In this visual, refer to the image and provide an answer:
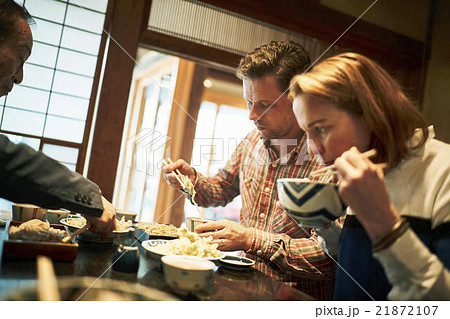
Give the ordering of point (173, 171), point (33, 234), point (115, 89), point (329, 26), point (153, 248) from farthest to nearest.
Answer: point (329, 26) < point (115, 89) < point (173, 171) < point (153, 248) < point (33, 234)

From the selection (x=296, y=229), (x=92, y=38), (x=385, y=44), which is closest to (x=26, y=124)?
(x=92, y=38)

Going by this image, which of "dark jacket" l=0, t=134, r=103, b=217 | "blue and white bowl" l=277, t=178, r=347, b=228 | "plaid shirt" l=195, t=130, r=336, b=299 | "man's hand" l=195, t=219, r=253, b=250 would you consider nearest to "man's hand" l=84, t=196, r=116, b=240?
"dark jacket" l=0, t=134, r=103, b=217

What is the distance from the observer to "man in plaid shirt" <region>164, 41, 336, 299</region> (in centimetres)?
150

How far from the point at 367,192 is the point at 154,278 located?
69cm

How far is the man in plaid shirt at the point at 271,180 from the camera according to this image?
4.91 ft

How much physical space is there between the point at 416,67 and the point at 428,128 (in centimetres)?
349

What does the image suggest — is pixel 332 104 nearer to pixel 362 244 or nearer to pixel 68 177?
pixel 362 244

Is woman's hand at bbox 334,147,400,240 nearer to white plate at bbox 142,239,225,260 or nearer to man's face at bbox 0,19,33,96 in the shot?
white plate at bbox 142,239,225,260

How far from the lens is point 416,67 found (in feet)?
13.1

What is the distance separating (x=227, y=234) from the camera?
4.82 feet

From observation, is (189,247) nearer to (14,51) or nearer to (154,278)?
(154,278)

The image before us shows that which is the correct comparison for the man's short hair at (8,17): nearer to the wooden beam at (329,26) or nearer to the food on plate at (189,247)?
the food on plate at (189,247)

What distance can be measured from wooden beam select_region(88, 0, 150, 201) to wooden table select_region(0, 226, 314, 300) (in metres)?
1.89

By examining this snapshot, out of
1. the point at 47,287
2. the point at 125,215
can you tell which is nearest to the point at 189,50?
the point at 125,215
